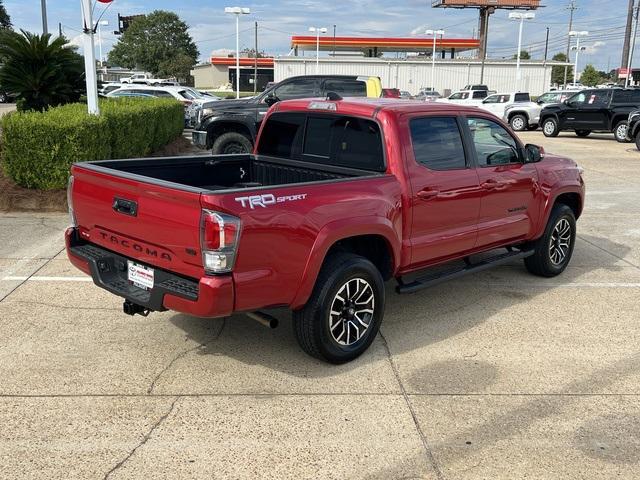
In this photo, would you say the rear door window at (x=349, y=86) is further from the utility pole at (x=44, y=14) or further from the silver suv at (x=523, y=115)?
the utility pole at (x=44, y=14)

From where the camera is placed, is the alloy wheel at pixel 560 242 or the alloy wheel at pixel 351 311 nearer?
the alloy wheel at pixel 351 311

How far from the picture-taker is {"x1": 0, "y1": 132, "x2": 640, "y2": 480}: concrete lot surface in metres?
3.30

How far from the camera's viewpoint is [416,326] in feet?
17.2

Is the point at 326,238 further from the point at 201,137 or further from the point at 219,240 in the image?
the point at 201,137

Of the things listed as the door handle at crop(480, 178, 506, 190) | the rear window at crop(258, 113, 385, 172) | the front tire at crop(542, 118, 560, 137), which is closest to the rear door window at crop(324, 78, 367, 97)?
the rear window at crop(258, 113, 385, 172)

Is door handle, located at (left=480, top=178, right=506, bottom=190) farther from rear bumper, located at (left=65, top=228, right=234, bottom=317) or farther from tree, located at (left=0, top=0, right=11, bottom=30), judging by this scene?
tree, located at (left=0, top=0, right=11, bottom=30)

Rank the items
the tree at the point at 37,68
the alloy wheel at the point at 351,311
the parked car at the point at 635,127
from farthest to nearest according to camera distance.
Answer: the parked car at the point at 635,127, the tree at the point at 37,68, the alloy wheel at the point at 351,311

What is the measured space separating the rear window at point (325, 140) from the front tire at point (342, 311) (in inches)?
35.5

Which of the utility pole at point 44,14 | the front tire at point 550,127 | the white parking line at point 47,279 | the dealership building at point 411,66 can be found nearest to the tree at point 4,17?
the dealership building at point 411,66

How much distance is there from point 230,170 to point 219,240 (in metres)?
2.26

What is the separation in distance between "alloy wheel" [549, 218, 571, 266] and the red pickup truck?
143mm

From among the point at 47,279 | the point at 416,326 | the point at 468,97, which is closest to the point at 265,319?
the point at 416,326

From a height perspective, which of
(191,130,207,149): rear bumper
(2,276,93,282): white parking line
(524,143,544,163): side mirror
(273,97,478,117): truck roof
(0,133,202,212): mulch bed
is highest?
(273,97,478,117): truck roof

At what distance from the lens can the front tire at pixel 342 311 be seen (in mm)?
4184
